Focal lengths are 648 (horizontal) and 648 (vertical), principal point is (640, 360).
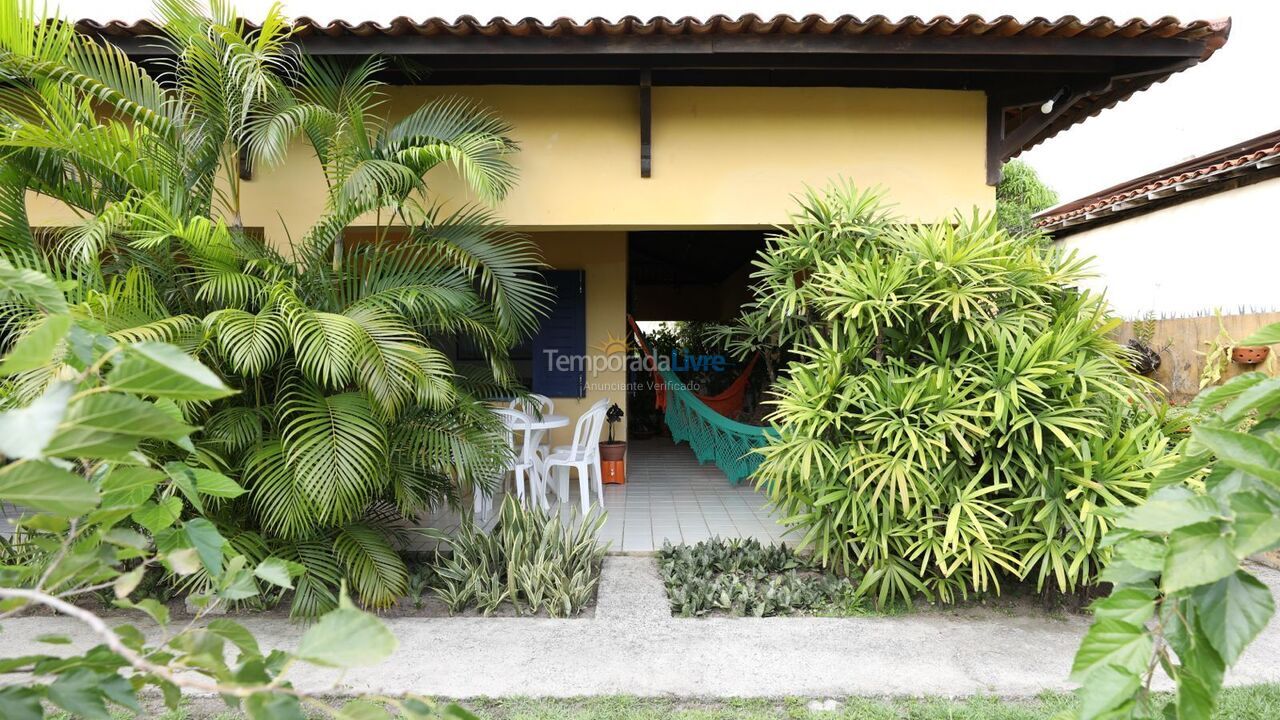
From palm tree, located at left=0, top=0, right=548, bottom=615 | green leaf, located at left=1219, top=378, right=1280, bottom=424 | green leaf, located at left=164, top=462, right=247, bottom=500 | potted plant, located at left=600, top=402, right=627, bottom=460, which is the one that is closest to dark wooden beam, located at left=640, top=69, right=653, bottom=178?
palm tree, located at left=0, top=0, right=548, bottom=615

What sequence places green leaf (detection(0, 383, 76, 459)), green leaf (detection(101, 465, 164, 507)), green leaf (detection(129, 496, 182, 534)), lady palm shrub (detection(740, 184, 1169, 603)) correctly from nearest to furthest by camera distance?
green leaf (detection(0, 383, 76, 459)) → green leaf (detection(101, 465, 164, 507)) → green leaf (detection(129, 496, 182, 534)) → lady palm shrub (detection(740, 184, 1169, 603))

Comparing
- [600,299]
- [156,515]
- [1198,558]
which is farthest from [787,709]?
[600,299]

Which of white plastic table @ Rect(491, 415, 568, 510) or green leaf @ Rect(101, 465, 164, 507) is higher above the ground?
green leaf @ Rect(101, 465, 164, 507)

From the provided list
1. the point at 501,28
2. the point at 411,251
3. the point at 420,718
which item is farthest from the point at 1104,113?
the point at 420,718

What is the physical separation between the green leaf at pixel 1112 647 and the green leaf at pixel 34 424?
1.00 m

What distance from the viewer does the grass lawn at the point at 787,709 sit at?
7.29 feet

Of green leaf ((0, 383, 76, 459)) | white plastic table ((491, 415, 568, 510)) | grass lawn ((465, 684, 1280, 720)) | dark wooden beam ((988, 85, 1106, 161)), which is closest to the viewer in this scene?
green leaf ((0, 383, 76, 459))

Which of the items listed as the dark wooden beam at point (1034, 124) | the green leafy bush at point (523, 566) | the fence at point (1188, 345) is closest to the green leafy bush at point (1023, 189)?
the fence at point (1188, 345)

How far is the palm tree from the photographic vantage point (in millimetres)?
2645

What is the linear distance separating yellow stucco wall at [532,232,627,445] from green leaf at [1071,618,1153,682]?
5.32 m

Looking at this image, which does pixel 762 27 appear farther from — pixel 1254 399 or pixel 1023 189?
pixel 1023 189

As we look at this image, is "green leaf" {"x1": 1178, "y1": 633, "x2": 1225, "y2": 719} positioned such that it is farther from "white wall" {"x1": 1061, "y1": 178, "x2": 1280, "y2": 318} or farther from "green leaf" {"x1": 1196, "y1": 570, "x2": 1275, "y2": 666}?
"white wall" {"x1": 1061, "y1": 178, "x2": 1280, "y2": 318}

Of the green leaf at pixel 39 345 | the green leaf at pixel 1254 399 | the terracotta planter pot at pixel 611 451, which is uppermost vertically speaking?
the green leaf at pixel 39 345

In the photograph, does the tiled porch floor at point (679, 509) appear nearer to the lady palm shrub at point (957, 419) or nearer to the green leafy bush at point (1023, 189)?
the lady palm shrub at point (957, 419)
